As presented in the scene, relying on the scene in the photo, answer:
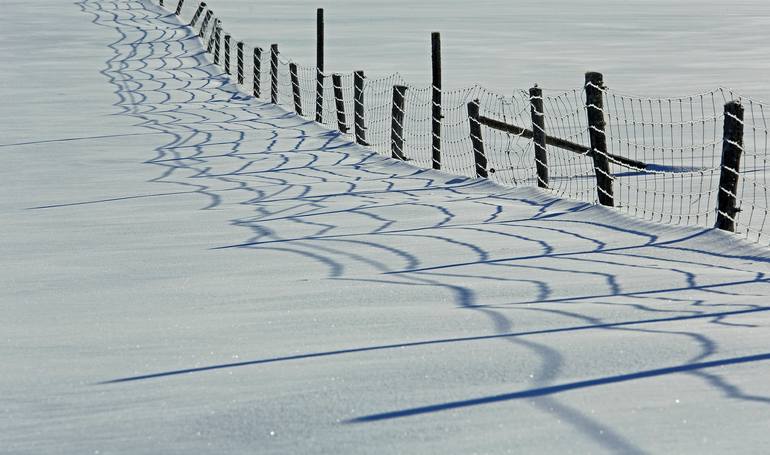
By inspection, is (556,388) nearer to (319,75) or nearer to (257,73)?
(319,75)

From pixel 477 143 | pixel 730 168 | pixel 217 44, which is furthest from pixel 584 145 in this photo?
pixel 217 44

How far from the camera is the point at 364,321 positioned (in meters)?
5.00

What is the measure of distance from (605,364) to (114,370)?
64.4 inches

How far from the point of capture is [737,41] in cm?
4131

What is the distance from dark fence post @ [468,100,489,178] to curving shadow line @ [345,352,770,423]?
804cm

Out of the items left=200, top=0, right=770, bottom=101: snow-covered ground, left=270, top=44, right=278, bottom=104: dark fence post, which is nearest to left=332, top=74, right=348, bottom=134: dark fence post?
left=270, top=44, right=278, bottom=104: dark fence post

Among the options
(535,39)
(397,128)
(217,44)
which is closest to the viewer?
(397,128)

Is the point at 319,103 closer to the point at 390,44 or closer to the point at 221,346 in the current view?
the point at 221,346

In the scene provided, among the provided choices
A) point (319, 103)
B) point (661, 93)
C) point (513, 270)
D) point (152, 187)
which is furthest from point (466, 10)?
point (513, 270)

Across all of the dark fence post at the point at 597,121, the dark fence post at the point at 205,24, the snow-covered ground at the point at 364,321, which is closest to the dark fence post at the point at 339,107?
the snow-covered ground at the point at 364,321

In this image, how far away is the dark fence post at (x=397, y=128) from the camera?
47.0 feet

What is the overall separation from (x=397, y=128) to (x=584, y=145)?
364 centimetres

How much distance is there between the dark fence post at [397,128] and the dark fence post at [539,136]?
10.6 ft

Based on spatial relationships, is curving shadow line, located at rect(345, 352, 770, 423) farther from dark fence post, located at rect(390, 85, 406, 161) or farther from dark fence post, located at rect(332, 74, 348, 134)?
dark fence post, located at rect(332, 74, 348, 134)
